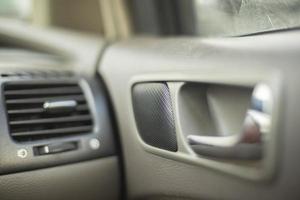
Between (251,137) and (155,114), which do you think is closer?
(251,137)

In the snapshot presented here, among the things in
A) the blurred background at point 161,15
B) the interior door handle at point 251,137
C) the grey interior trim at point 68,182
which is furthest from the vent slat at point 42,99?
the interior door handle at point 251,137

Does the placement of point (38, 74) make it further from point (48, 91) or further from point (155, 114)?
point (155, 114)

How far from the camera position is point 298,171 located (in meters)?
0.59

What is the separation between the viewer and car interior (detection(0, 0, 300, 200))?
0.61 m

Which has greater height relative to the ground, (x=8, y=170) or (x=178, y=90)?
(x=178, y=90)

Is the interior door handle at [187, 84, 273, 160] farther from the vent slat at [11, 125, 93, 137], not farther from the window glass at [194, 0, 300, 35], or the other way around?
the vent slat at [11, 125, 93, 137]

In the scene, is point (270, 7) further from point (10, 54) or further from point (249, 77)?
point (10, 54)

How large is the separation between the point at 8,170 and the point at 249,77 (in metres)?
0.49

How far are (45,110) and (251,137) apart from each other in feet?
1.52

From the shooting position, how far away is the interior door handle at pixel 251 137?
1.98 ft

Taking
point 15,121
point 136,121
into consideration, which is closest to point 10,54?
point 15,121

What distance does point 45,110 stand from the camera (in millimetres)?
954

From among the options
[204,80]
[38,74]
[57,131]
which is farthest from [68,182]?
[204,80]

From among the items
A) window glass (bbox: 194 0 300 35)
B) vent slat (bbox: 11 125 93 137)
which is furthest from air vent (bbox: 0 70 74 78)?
window glass (bbox: 194 0 300 35)
